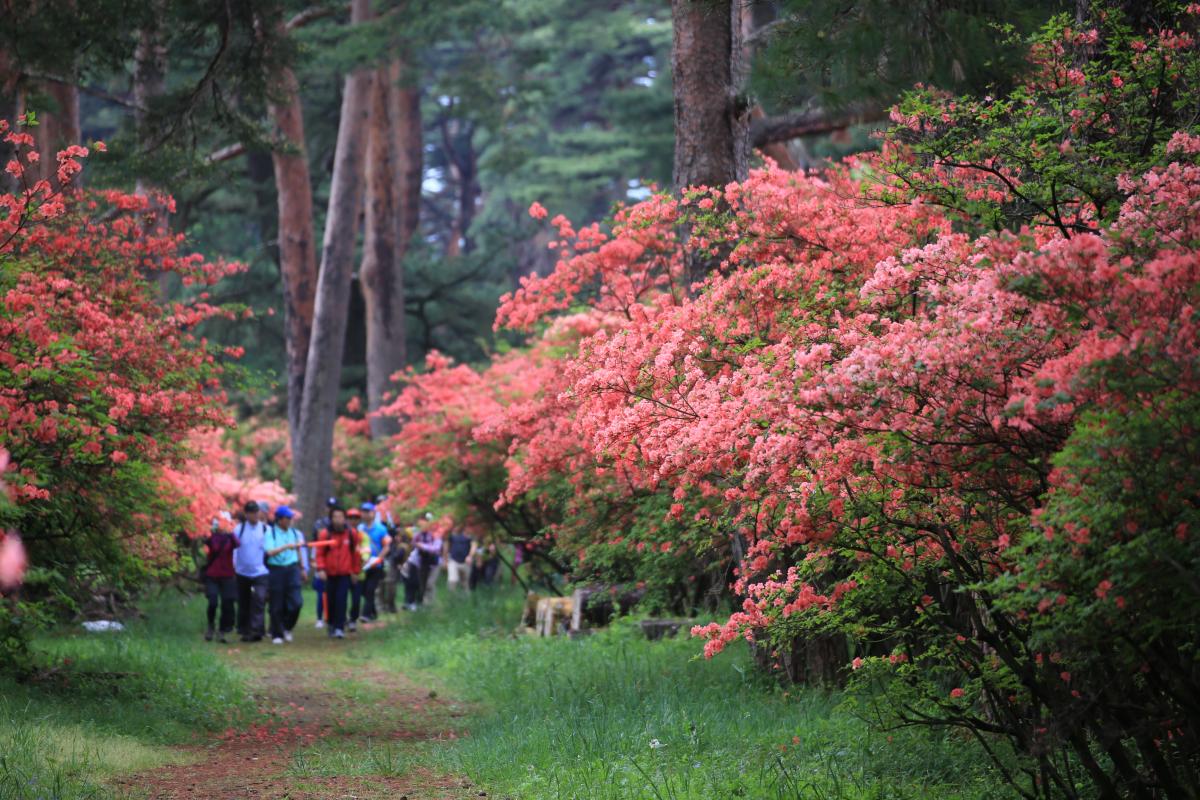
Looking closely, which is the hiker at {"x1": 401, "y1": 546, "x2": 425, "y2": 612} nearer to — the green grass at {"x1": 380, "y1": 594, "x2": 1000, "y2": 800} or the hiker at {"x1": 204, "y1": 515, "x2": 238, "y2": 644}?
the hiker at {"x1": 204, "y1": 515, "x2": 238, "y2": 644}

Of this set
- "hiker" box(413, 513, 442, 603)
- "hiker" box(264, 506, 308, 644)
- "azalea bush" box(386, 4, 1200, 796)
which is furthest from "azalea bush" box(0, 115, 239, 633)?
"hiker" box(413, 513, 442, 603)

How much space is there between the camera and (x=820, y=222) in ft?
26.8

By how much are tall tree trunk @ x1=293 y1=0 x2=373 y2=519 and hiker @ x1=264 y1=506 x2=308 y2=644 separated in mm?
7832

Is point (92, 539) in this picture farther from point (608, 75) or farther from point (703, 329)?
point (608, 75)

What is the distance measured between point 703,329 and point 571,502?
4596 millimetres

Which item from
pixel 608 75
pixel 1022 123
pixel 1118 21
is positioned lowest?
pixel 1022 123

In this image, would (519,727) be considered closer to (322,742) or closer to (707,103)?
(322,742)

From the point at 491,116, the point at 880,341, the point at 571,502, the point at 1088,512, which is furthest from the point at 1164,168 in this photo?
the point at 491,116

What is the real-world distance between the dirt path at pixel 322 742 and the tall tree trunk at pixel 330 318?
9.47m

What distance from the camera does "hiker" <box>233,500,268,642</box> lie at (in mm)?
15008

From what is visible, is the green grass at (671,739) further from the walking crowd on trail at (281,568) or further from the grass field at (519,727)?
the walking crowd on trail at (281,568)

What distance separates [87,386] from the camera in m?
8.64

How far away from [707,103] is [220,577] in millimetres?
8342

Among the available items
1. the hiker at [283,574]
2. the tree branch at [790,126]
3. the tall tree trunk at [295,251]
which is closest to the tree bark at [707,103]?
the tree branch at [790,126]
